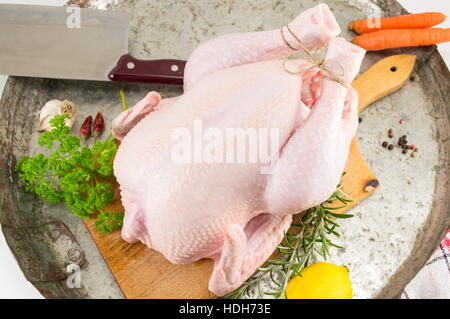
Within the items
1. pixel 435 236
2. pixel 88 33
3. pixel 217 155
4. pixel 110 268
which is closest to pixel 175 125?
pixel 217 155

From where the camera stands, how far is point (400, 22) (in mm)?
1811

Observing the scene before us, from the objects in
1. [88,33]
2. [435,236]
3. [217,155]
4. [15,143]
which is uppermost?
[88,33]

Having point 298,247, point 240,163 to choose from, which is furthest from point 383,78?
point 240,163

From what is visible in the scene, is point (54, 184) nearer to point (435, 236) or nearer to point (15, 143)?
point (15, 143)

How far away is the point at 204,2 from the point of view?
1909mm

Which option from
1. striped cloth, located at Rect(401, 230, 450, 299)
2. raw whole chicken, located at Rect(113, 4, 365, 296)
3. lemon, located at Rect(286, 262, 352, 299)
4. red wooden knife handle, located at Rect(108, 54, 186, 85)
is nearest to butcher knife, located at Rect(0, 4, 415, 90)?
red wooden knife handle, located at Rect(108, 54, 186, 85)

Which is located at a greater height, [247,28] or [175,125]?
[247,28]

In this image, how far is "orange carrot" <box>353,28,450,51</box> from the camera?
1.75 m

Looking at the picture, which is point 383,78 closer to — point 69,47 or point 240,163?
point 240,163

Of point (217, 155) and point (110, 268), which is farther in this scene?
point (110, 268)

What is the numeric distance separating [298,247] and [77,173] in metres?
0.72

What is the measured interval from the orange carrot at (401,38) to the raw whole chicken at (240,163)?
0.59 metres

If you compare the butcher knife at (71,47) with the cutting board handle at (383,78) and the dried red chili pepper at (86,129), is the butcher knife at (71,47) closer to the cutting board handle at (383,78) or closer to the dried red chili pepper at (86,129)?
the dried red chili pepper at (86,129)

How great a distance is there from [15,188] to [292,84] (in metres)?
0.98
